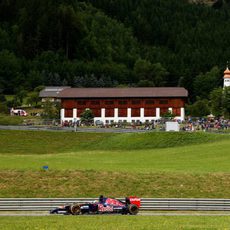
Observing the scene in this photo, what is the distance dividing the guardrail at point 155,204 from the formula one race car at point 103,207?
1.71 m

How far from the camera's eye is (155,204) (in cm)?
3133

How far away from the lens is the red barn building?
112750 millimetres

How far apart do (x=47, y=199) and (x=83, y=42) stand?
16968cm

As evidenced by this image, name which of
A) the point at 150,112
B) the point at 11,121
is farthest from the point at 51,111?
the point at 150,112

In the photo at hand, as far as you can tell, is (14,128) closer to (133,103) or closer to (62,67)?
(133,103)

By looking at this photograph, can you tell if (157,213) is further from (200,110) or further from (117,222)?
(200,110)

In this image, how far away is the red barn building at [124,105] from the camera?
113 meters

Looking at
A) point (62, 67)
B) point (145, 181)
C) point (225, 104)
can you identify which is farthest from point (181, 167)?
point (62, 67)

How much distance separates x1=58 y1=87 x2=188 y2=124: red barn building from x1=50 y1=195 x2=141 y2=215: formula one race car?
8252 centimetres

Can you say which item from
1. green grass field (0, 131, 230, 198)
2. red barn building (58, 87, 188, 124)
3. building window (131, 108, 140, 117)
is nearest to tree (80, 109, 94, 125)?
red barn building (58, 87, 188, 124)

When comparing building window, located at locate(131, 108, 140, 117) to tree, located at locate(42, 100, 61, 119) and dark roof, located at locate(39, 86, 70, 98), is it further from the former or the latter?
dark roof, located at locate(39, 86, 70, 98)

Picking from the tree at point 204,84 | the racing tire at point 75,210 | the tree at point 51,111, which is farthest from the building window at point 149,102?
the racing tire at point 75,210

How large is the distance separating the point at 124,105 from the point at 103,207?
275ft

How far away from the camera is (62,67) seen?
6836 inches
